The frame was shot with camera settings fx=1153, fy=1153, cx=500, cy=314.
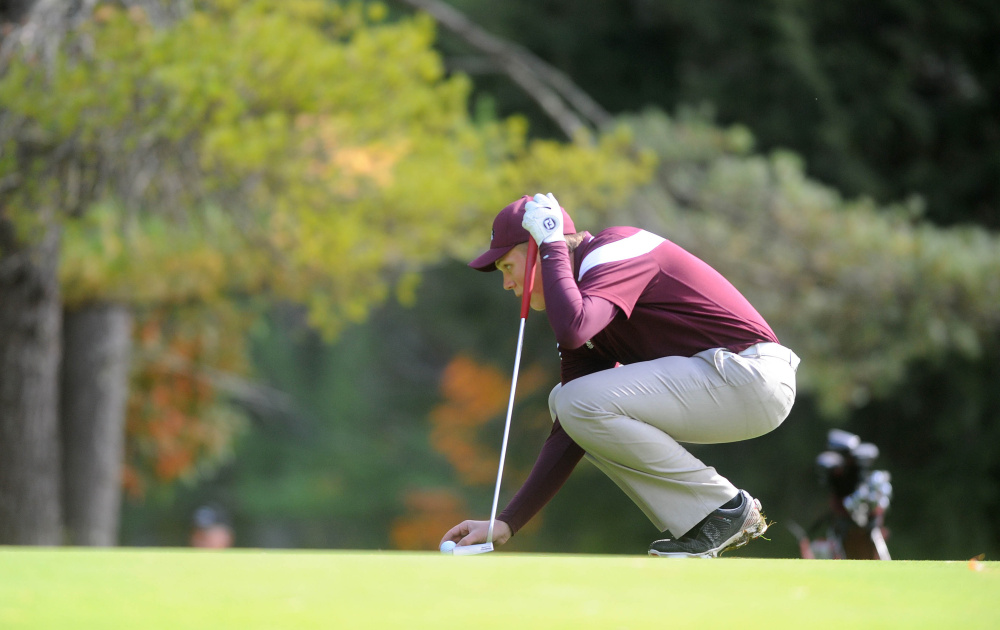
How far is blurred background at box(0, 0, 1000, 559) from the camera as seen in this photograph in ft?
23.7

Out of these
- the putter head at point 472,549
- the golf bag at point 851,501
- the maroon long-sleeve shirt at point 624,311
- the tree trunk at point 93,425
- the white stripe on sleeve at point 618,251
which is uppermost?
the white stripe on sleeve at point 618,251

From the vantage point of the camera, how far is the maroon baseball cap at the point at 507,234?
11.8ft

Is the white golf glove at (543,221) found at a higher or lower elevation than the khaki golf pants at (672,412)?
higher

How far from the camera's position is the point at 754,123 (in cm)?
1334

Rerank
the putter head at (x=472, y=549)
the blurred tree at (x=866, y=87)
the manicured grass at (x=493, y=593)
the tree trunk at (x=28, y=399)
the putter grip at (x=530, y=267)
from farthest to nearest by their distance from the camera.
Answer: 1. the blurred tree at (x=866, y=87)
2. the tree trunk at (x=28, y=399)
3. the putter head at (x=472, y=549)
4. the putter grip at (x=530, y=267)
5. the manicured grass at (x=493, y=593)

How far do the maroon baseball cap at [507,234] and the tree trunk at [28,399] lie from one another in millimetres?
5427

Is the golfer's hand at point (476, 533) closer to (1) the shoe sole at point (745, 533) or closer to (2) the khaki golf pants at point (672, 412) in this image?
(2) the khaki golf pants at point (672, 412)

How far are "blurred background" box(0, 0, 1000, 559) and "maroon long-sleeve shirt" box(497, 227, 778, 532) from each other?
2.39 metres

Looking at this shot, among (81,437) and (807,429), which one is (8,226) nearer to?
(81,437)

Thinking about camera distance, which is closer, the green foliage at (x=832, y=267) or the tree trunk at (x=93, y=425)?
the green foliage at (x=832, y=267)

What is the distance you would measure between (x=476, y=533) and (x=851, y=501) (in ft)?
8.11

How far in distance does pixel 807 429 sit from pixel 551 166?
5871mm

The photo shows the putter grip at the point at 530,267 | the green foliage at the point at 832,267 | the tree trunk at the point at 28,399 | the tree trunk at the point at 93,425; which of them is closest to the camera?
the putter grip at the point at 530,267

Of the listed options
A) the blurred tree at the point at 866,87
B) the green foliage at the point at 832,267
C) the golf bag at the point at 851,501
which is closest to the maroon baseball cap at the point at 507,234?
the golf bag at the point at 851,501
